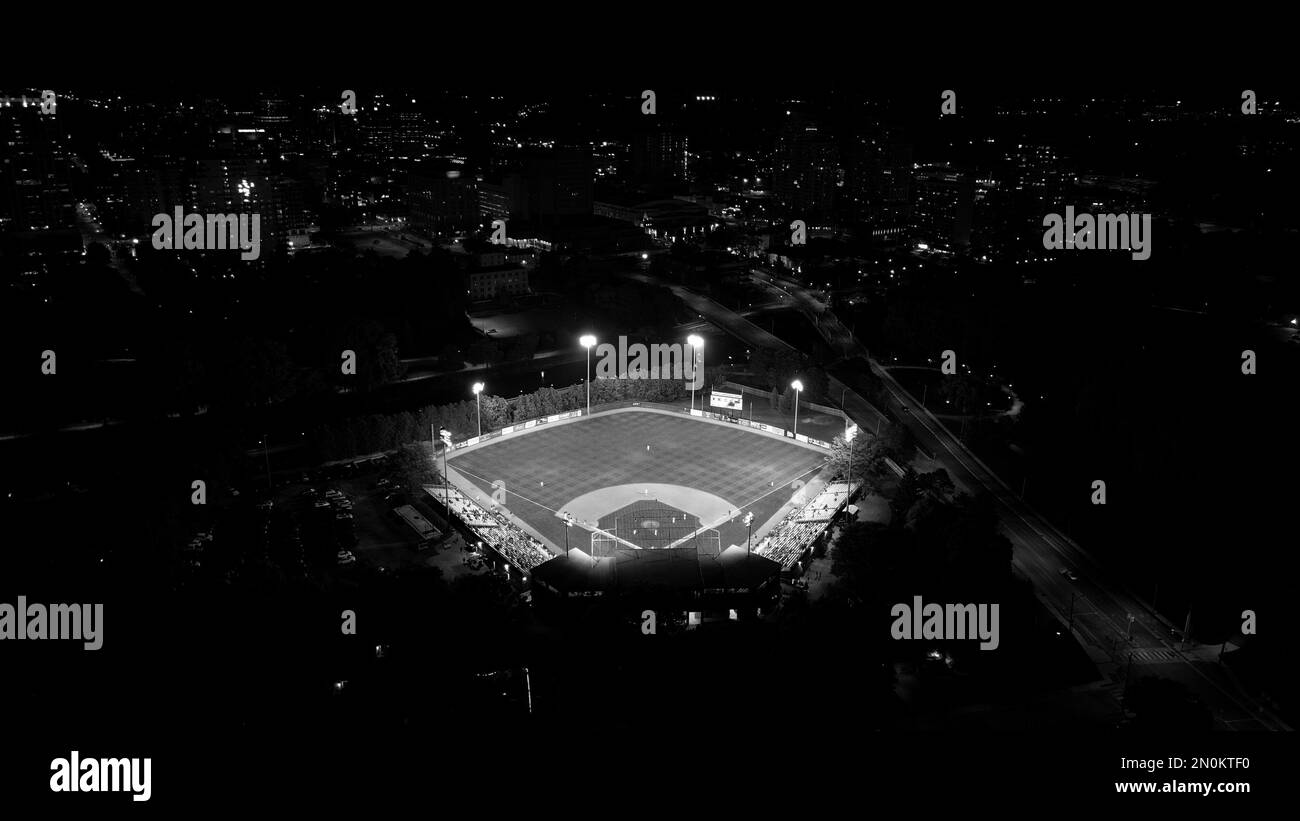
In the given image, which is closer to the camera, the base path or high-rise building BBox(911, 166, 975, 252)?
the base path

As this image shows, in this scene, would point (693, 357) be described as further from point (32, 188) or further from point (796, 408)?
point (32, 188)

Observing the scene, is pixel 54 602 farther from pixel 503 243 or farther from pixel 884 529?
pixel 503 243

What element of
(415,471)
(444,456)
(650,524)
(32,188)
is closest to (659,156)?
(32,188)

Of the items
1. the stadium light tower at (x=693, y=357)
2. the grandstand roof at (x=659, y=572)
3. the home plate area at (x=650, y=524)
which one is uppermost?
the stadium light tower at (x=693, y=357)

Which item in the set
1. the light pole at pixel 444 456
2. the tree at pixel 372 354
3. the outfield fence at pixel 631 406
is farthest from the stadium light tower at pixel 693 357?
the tree at pixel 372 354

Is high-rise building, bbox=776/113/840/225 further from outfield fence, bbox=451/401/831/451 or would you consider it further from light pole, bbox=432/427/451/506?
light pole, bbox=432/427/451/506

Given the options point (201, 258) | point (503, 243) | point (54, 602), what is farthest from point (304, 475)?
point (503, 243)

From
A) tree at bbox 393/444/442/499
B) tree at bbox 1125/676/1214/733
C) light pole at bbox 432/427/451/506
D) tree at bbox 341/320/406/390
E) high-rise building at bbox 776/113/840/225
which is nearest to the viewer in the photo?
tree at bbox 1125/676/1214/733

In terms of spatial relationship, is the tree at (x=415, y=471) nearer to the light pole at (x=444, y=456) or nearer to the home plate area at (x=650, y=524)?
the light pole at (x=444, y=456)

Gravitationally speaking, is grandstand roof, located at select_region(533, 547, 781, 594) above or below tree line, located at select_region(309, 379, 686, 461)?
below

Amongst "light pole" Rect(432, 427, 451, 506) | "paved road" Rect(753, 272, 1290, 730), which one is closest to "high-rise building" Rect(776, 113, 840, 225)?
"paved road" Rect(753, 272, 1290, 730)
